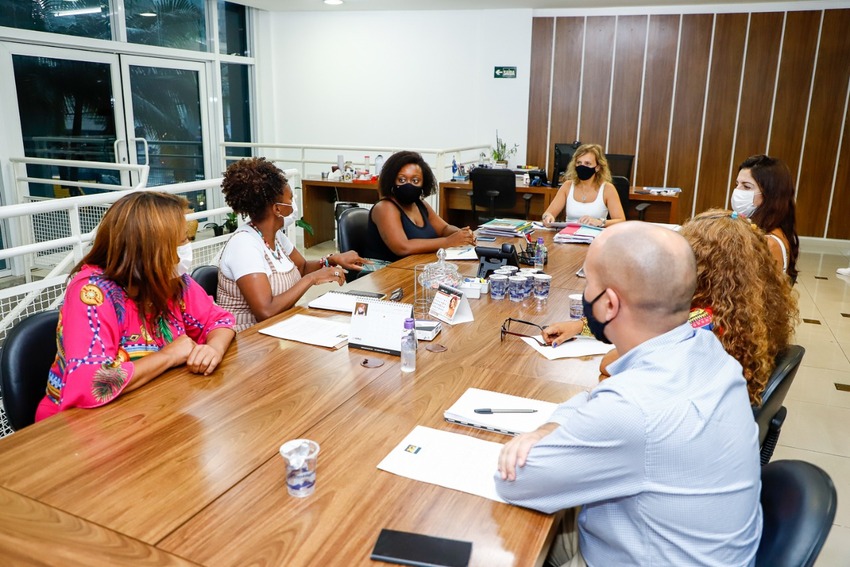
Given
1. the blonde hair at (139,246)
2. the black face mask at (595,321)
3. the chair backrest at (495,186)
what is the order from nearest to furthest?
1. the black face mask at (595,321)
2. the blonde hair at (139,246)
3. the chair backrest at (495,186)

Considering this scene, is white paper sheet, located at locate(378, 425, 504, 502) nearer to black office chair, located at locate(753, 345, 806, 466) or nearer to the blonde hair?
black office chair, located at locate(753, 345, 806, 466)

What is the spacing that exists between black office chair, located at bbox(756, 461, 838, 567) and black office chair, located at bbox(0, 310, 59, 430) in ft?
6.03

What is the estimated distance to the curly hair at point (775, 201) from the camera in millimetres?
2934

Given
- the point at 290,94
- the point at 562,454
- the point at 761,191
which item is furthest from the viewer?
the point at 290,94

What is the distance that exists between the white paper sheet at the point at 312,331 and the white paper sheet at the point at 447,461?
0.71m

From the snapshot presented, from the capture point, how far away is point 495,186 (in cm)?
618

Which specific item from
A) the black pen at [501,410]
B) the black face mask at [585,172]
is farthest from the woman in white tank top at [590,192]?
the black pen at [501,410]

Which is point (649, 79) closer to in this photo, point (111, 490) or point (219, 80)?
point (219, 80)

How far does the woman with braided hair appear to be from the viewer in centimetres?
252

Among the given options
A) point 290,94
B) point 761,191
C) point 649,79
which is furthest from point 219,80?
point 761,191

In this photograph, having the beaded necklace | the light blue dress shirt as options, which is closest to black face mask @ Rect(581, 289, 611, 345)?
→ the light blue dress shirt

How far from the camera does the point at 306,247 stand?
7238 mm

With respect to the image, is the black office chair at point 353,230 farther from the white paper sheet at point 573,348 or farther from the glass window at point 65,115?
the glass window at point 65,115

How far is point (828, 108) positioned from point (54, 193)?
27.8 feet
